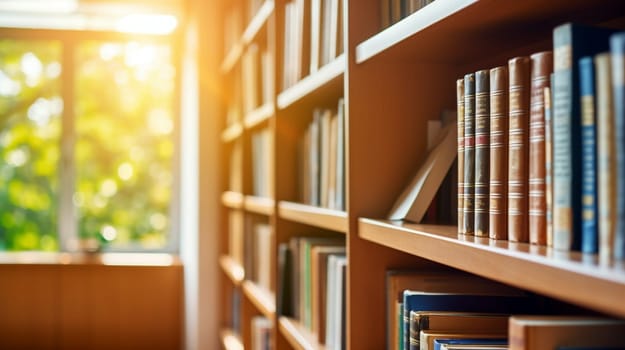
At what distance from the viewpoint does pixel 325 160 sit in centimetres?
189

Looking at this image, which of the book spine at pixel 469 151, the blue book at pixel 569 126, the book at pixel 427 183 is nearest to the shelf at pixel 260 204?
the book at pixel 427 183

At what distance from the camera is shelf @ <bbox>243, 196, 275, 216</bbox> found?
8.01 feet

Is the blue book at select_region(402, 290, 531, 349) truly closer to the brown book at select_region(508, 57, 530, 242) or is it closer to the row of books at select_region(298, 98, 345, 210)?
the brown book at select_region(508, 57, 530, 242)

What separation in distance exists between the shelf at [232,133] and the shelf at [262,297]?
0.68 meters

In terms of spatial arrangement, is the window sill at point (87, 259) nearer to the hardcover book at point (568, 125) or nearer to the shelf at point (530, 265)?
the shelf at point (530, 265)

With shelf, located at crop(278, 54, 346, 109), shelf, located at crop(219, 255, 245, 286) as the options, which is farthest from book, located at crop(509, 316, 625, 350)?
shelf, located at crop(219, 255, 245, 286)

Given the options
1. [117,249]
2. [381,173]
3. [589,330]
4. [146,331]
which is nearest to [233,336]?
[146,331]

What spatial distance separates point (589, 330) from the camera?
73 centimetres

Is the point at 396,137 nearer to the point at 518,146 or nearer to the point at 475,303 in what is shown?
the point at 475,303

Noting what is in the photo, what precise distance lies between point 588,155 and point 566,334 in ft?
0.59

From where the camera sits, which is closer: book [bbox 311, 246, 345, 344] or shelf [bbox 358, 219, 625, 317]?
shelf [bbox 358, 219, 625, 317]

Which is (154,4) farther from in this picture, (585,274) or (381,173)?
(585,274)

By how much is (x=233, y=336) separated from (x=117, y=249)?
4.44 ft

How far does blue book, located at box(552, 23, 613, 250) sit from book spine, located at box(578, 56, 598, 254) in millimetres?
14
